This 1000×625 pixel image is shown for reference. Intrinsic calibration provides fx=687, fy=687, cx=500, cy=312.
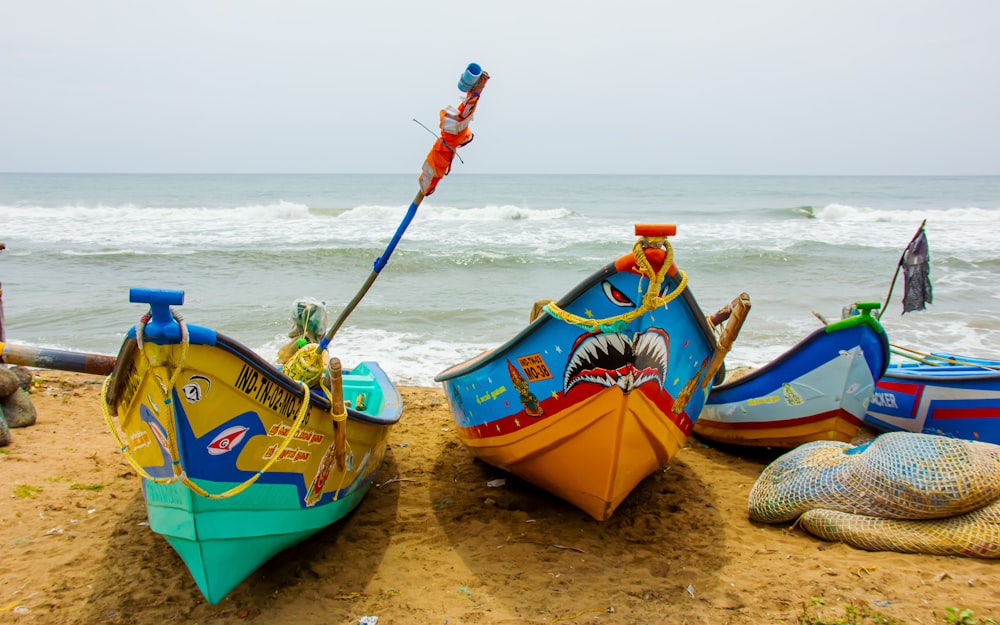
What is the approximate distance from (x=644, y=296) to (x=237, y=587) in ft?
9.83

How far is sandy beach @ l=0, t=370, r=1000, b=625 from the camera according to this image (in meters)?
3.80

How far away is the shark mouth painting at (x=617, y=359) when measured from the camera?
13.5 feet

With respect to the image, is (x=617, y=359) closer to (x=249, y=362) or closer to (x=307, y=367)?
(x=307, y=367)

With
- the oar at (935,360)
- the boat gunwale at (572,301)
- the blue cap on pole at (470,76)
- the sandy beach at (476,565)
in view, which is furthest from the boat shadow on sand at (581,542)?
the blue cap on pole at (470,76)

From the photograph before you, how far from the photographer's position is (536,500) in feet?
17.6

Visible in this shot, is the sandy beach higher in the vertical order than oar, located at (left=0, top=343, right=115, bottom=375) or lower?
lower

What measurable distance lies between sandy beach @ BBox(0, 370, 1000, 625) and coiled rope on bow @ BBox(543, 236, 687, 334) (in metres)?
1.57

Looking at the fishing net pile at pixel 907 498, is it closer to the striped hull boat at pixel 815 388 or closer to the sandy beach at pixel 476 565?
the sandy beach at pixel 476 565

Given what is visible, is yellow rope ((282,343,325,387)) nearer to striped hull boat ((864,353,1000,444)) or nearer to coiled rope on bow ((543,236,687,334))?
coiled rope on bow ((543,236,687,334))

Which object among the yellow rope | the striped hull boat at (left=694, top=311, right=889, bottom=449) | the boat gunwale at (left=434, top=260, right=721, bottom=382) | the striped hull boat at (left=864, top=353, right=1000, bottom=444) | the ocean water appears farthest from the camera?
the ocean water

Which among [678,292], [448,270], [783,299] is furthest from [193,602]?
[448,270]

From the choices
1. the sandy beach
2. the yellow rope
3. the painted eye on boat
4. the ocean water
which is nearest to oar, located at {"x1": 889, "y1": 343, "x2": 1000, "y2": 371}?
the sandy beach

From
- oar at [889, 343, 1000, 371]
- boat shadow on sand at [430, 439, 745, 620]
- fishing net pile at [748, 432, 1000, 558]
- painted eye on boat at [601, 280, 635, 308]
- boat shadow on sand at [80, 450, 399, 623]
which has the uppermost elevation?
painted eye on boat at [601, 280, 635, 308]

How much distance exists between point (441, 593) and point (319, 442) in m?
1.16
